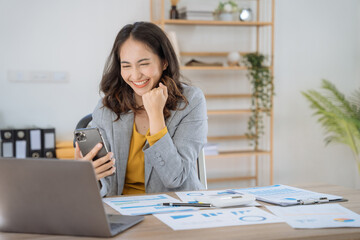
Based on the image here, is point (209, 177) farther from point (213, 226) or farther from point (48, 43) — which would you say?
point (213, 226)

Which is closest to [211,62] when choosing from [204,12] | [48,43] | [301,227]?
[204,12]

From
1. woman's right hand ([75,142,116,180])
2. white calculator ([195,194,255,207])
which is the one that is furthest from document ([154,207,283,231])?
woman's right hand ([75,142,116,180])

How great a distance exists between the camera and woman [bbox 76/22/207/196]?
1.82 meters

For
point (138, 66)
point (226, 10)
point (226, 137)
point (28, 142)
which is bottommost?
point (226, 137)

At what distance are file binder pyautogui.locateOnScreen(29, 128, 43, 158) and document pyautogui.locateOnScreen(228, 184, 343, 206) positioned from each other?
2.29m

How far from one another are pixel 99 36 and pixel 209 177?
1.60 metres

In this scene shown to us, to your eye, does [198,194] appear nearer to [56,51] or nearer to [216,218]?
[216,218]

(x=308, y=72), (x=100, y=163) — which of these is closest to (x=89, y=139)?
(x=100, y=163)

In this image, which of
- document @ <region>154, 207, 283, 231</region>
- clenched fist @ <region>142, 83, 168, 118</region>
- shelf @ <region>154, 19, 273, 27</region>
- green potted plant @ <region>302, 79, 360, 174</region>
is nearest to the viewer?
document @ <region>154, 207, 283, 231</region>

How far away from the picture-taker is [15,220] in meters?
1.14

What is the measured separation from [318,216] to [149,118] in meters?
0.83

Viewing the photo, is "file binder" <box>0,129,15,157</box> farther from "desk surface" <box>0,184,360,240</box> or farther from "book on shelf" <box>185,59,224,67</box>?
"desk surface" <box>0,184,360,240</box>

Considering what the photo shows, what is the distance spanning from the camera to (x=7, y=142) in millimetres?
3523

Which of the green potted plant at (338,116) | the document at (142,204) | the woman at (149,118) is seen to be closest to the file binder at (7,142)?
the woman at (149,118)
